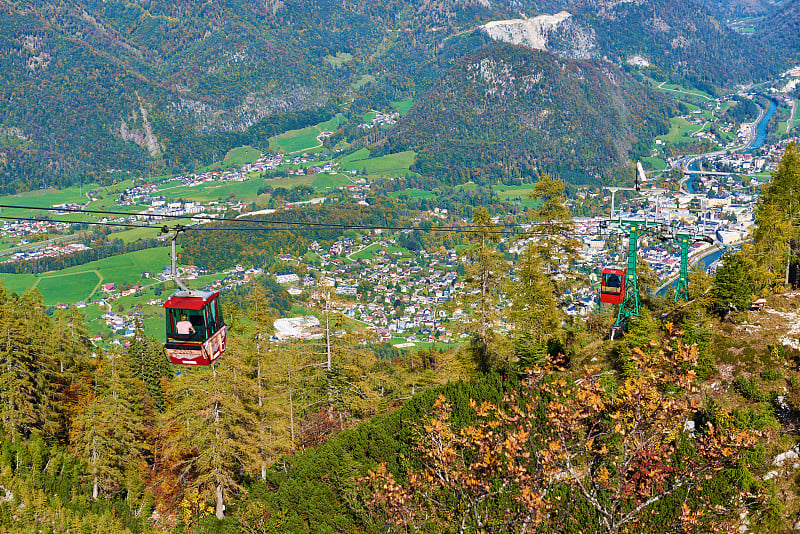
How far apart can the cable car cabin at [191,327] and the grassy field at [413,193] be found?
159377 millimetres

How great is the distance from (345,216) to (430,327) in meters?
64.6

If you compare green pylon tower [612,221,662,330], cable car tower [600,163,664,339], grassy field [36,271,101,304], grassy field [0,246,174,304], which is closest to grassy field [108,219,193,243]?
grassy field [0,246,174,304]

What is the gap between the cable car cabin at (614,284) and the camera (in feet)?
103

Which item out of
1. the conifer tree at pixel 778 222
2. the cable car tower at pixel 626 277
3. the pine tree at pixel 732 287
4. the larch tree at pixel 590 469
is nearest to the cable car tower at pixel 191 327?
the larch tree at pixel 590 469

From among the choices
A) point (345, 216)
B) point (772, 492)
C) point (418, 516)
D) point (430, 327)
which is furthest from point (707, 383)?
point (345, 216)

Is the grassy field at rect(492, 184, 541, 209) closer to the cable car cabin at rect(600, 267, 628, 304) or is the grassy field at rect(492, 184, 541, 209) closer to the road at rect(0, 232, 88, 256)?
the road at rect(0, 232, 88, 256)

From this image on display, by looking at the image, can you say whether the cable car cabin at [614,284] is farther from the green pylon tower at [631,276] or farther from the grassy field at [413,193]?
the grassy field at [413,193]

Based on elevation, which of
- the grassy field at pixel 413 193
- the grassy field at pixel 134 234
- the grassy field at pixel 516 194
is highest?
the grassy field at pixel 134 234

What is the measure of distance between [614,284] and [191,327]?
66.7 feet

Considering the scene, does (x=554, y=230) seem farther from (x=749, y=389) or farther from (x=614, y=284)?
(x=749, y=389)

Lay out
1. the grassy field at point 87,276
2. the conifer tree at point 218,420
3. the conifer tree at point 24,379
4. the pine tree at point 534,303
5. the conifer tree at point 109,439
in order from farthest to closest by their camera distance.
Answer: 1. the grassy field at point 87,276
2. the pine tree at point 534,303
3. the conifer tree at point 24,379
4. the conifer tree at point 109,439
5. the conifer tree at point 218,420

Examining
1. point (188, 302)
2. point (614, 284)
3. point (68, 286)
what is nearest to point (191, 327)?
point (188, 302)

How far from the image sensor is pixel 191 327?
20.2 metres

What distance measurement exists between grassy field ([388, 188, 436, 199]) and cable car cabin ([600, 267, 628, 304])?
14820cm
